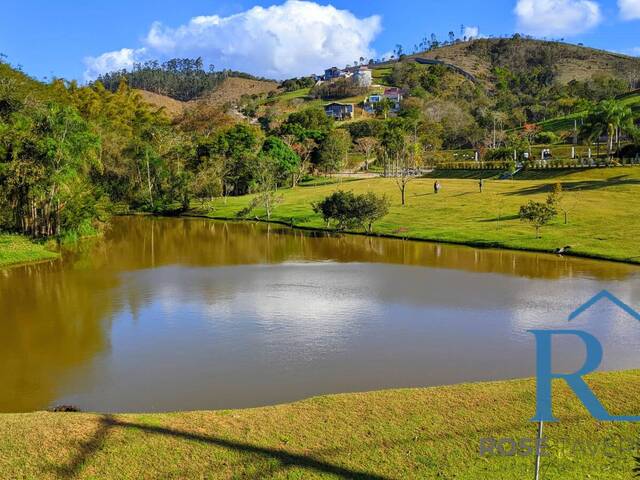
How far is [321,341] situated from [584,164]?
59.0m

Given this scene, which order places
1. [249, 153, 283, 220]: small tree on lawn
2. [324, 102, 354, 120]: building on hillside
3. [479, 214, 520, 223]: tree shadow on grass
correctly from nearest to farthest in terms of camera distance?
[479, 214, 520, 223]: tree shadow on grass → [249, 153, 283, 220]: small tree on lawn → [324, 102, 354, 120]: building on hillside

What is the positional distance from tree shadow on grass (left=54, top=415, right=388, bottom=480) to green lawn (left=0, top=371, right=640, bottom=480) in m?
0.02

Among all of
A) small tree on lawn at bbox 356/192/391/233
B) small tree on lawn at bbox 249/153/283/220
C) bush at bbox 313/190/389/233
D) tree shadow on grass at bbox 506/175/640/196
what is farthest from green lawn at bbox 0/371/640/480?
small tree on lawn at bbox 249/153/283/220

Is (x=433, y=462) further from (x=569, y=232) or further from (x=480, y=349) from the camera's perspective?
(x=569, y=232)

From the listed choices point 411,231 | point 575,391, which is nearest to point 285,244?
point 411,231

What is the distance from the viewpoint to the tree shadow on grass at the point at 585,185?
59.3 metres

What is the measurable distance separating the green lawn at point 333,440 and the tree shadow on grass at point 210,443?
0.07 feet

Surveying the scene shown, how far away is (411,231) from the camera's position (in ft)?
169

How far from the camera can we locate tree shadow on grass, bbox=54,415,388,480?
1150 cm

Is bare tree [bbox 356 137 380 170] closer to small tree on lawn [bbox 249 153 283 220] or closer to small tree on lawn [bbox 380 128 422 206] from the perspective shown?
small tree on lawn [bbox 380 128 422 206]

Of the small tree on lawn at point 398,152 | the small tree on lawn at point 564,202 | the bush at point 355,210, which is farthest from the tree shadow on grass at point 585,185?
the small tree on lawn at point 398,152

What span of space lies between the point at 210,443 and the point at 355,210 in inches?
1632

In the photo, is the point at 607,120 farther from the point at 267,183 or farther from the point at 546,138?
the point at 267,183

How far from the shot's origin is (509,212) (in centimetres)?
5422
